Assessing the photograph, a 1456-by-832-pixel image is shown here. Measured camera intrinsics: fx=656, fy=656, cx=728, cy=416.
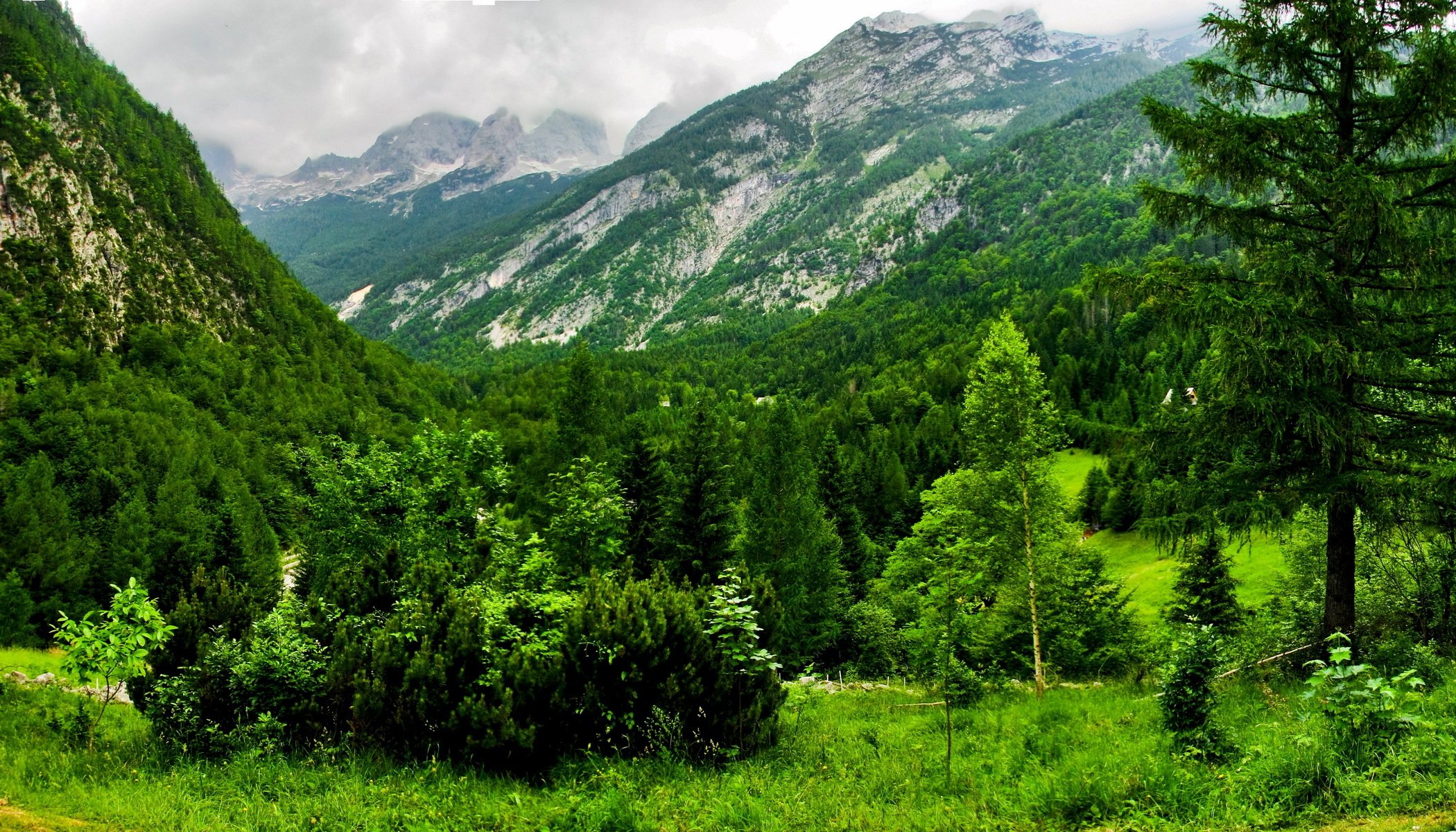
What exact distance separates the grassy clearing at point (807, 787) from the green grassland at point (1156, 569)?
14.3 meters

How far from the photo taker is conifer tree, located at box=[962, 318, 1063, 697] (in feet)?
49.6

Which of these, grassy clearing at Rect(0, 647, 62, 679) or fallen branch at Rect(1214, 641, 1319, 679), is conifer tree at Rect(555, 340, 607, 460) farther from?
fallen branch at Rect(1214, 641, 1319, 679)

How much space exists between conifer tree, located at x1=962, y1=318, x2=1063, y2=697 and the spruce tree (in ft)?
18.1

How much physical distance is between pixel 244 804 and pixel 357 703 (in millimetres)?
1507

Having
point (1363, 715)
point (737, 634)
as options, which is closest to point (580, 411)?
point (737, 634)

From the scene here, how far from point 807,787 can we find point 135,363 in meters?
92.5

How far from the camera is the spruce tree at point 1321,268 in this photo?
8141mm

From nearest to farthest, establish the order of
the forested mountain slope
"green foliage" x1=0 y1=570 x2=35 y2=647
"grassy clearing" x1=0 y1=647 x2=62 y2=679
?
"grassy clearing" x1=0 y1=647 x2=62 y2=679, "green foliage" x1=0 y1=570 x2=35 y2=647, the forested mountain slope

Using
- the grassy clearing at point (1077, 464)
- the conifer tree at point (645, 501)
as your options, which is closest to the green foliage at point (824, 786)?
the conifer tree at point (645, 501)

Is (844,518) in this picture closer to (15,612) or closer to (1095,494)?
(1095,494)

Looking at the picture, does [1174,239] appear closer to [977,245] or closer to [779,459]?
[977,245]

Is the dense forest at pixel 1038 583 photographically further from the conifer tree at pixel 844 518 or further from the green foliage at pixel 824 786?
the conifer tree at pixel 844 518

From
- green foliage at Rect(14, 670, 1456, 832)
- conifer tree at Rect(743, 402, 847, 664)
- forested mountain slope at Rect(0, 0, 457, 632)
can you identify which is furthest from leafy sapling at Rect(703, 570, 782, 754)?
forested mountain slope at Rect(0, 0, 457, 632)

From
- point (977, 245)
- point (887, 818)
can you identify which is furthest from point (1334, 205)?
point (977, 245)
